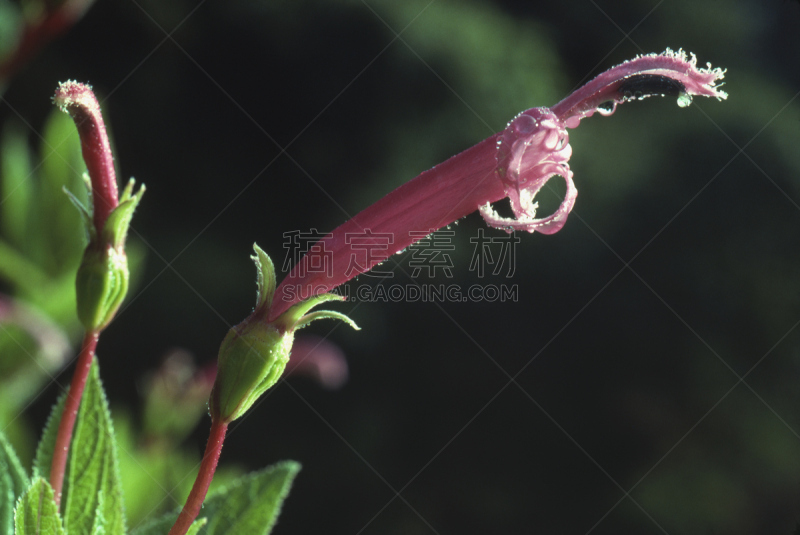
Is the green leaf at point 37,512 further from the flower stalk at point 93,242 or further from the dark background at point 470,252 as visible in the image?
the dark background at point 470,252

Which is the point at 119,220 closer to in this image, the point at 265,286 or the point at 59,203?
the point at 265,286

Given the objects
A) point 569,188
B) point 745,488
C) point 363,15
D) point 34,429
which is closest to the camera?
point 569,188

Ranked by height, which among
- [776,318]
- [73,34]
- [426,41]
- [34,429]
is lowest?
[34,429]

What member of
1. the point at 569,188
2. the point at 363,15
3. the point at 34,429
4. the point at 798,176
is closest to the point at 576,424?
the point at 798,176

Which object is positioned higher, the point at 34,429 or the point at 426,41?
the point at 426,41

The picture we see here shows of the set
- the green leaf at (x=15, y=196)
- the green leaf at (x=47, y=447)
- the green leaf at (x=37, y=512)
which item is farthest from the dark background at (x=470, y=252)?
the green leaf at (x=37, y=512)

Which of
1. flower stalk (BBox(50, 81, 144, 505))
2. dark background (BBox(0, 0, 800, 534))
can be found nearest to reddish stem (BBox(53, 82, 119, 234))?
flower stalk (BBox(50, 81, 144, 505))

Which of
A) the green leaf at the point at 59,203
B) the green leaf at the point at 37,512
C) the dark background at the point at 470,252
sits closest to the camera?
the green leaf at the point at 37,512

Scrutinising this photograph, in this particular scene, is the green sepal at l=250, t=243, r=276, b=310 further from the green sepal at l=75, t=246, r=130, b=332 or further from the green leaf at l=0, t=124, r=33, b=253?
the green leaf at l=0, t=124, r=33, b=253

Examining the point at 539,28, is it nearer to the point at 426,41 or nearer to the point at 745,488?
the point at 426,41
